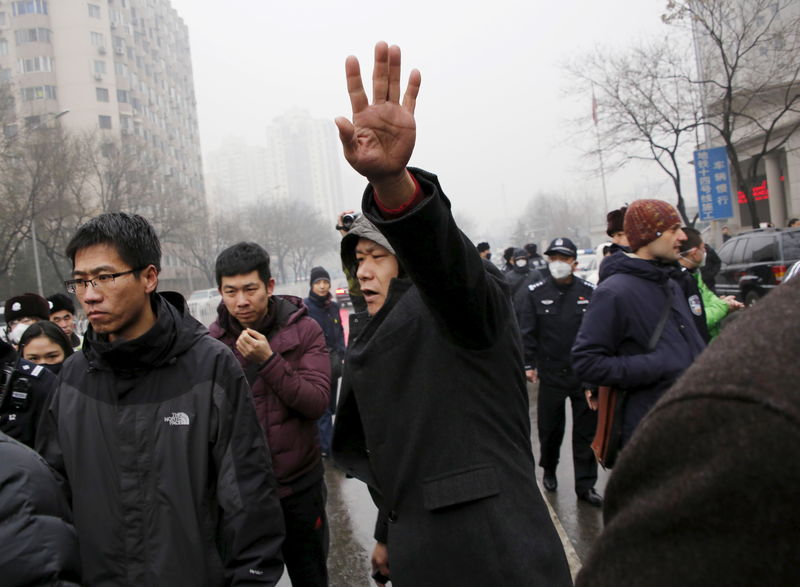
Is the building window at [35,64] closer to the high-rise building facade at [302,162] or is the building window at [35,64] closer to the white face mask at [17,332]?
the white face mask at [17,332]

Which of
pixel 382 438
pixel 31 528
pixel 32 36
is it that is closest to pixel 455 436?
pixel 382 438

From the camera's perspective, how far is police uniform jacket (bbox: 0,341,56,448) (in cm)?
312

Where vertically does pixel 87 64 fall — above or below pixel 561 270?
above

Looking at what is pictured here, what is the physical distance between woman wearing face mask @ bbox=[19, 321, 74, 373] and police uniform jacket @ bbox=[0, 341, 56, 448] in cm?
72

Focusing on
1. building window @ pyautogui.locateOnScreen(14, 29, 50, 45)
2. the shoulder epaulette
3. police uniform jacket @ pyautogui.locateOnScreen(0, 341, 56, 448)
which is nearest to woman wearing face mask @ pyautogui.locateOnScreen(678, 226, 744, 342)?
the shoulder epaulette

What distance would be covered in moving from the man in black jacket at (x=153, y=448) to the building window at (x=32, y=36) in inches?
2724

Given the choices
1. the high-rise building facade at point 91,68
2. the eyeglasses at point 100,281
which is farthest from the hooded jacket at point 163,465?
the high-rise building facade at point 91,68

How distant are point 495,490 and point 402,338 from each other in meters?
0.54

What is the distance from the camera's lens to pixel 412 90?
1.59 meters

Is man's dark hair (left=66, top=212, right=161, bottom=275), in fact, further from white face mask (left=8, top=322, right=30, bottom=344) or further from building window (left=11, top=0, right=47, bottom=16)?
building window (left=11, top=0, right=47, bottom=16)

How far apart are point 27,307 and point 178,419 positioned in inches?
140

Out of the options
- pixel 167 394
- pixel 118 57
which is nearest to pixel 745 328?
pixel 167 394

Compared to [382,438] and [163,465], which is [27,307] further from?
[382,438]

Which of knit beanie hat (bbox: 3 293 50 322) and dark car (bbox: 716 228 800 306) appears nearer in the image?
knit beanie hat (bbox: 3 293 50 322)
